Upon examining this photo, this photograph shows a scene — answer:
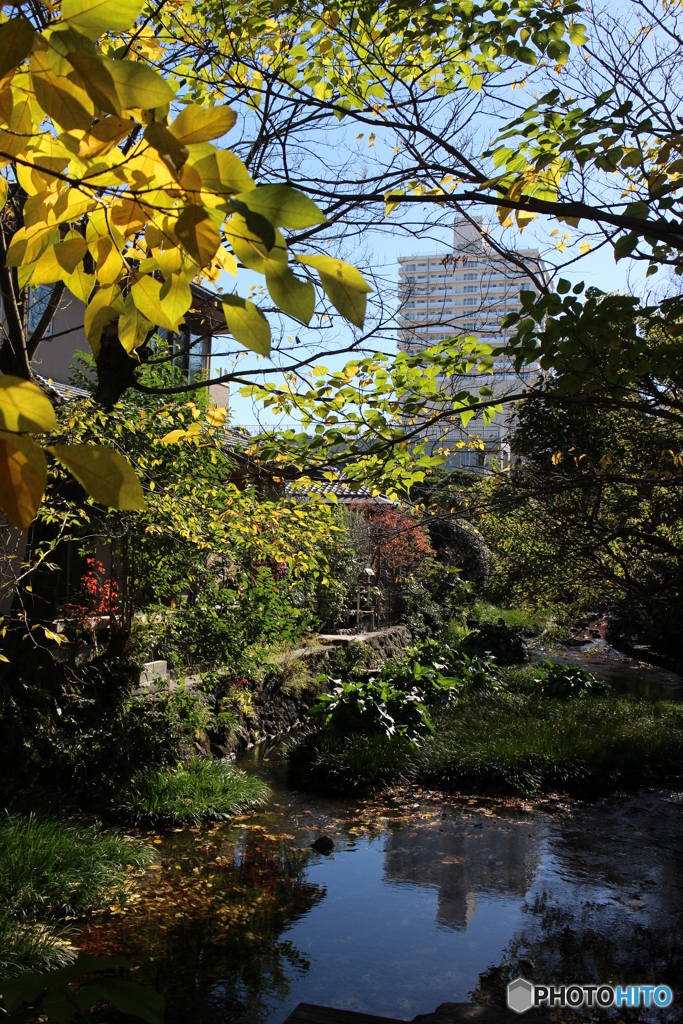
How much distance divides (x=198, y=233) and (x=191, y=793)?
24.8 feet

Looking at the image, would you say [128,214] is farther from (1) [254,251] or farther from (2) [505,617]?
(2) [505,617]

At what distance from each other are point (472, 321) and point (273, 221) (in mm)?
4105

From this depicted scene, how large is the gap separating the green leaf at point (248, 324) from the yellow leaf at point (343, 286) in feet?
0.44

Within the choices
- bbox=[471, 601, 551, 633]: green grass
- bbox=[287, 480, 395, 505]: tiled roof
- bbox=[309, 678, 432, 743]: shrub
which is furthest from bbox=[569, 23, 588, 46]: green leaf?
bbox=[471, 601, 551, 633]: green grass

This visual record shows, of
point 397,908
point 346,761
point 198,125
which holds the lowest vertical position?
point 397,908

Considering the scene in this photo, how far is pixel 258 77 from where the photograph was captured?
14.5ft

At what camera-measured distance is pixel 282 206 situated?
2.72ft

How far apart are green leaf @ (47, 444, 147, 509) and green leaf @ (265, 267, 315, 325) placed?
0.87ft

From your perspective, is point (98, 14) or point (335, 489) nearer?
point (98, 14)

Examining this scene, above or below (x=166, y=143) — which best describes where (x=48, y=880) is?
below

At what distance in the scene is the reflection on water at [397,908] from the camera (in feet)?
16.1

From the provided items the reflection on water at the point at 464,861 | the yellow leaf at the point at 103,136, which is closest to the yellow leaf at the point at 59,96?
the yellow leaf at the point at 103,136

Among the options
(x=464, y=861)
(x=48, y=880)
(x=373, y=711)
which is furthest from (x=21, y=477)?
(x=373, y=711)

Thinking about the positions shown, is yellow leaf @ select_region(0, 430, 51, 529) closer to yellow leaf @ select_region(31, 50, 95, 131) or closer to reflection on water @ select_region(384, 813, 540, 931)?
yellow leaf @ select_region(31, 50, 95, 131)
